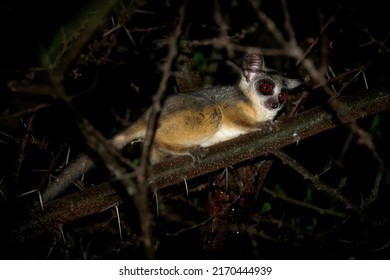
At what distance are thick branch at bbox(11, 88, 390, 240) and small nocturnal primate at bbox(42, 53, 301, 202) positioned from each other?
0.31 m

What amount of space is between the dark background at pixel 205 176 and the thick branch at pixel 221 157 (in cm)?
13

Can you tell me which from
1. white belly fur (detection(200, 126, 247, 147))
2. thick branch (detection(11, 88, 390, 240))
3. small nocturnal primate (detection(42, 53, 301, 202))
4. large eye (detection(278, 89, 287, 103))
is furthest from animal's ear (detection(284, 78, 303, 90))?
thick branch (detection(11, 88, 390, 240))

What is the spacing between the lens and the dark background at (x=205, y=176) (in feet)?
10.3

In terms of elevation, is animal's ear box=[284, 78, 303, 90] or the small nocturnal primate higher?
animal's ear box=[284, 78, 303, 90]

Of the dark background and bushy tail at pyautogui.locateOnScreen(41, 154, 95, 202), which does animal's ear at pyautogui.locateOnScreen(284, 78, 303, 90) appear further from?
bushy tail at pyautogui.locateOnScreen(41, 154, 95, 202)

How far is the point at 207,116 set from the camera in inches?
142

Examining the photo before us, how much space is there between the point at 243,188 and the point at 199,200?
1170mm

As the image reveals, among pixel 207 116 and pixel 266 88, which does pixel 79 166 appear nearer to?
pixel 207 116

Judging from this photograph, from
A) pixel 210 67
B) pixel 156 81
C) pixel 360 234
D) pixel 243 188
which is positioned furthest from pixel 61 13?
pixel 360 234

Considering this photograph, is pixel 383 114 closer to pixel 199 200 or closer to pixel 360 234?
pixel 360 234

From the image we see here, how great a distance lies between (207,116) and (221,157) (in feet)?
2.62

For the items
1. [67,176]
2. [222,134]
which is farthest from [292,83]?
[67,176]

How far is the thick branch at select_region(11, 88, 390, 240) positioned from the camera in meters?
2.64

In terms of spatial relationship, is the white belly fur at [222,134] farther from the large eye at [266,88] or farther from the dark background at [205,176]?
the large eye at [266,88]
